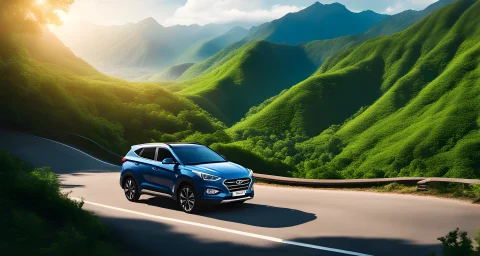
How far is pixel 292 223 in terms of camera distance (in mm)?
10625

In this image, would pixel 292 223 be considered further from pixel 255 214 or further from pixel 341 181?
pixel 341 181

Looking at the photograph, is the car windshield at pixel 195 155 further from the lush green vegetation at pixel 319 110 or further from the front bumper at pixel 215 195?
the lush green vegetation at pixel 319 110

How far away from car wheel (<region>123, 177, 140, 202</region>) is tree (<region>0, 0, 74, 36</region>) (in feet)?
106

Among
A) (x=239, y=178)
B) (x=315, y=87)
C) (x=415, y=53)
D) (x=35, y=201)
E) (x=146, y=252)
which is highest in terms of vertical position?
(x=415, y=53)

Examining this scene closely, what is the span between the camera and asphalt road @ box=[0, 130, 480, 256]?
8.46m

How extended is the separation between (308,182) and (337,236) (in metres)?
7.96

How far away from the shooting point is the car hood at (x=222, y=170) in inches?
464

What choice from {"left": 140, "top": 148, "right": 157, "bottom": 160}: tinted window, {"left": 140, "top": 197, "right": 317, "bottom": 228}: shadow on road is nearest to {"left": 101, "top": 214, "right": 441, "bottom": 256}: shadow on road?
{"left": 140, "top": 197, "right": 317, "bottom": 228}: shadow on road

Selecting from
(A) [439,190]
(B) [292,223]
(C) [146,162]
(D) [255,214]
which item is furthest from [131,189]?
(A) [439,190]

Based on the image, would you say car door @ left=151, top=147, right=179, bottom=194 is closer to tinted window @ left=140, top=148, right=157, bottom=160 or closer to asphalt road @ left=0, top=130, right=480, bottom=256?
tinted window @ left=140, top=148, right=157, bottom=160

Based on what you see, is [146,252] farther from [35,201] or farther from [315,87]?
[315,87]

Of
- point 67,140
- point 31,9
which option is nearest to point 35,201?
point 67,140

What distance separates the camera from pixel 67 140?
1359 inches

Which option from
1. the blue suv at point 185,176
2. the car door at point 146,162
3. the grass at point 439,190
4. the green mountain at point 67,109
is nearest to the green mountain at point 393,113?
the green mountain at point 67,109
